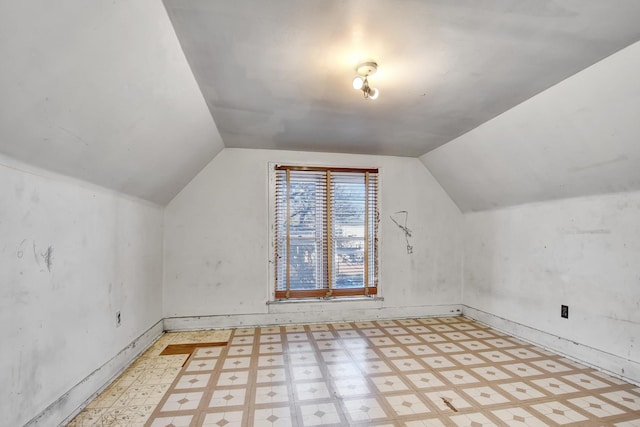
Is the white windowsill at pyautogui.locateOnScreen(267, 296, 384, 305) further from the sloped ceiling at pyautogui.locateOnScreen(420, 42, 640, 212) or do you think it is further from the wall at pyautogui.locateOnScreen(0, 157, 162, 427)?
the sloped ceiling at pyautogui.locateOnScreen(420, 42, 640, 212)

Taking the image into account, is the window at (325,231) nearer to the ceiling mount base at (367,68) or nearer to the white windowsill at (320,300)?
the white windowsill at (320,300)

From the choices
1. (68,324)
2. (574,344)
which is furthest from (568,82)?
(68,324)

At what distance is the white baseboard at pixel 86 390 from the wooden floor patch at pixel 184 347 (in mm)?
240

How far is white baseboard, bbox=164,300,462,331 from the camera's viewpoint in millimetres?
4160

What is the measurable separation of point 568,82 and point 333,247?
10.0 feet

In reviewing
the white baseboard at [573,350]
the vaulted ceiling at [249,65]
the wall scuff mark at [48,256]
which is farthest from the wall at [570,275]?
the wall scuff mark at [48,256]

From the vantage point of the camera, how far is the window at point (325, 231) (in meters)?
4.44

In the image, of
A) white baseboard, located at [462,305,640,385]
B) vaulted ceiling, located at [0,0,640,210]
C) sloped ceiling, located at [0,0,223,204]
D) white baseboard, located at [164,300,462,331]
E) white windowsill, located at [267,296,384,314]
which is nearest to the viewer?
sloped ceiling, located at [0,0,223,204]

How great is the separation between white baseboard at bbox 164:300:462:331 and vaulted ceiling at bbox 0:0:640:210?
1.84 metres

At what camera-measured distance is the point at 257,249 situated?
172 inches

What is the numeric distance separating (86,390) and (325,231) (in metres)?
2.97

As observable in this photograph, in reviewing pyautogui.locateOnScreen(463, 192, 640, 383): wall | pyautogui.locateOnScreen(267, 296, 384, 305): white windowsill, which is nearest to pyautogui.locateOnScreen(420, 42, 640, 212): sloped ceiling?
pyautogui.locateOnScreen(463, 192, 640, 383): wall

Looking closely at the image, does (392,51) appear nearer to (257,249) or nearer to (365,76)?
(365,76)

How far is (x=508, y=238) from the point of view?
4074 mm
